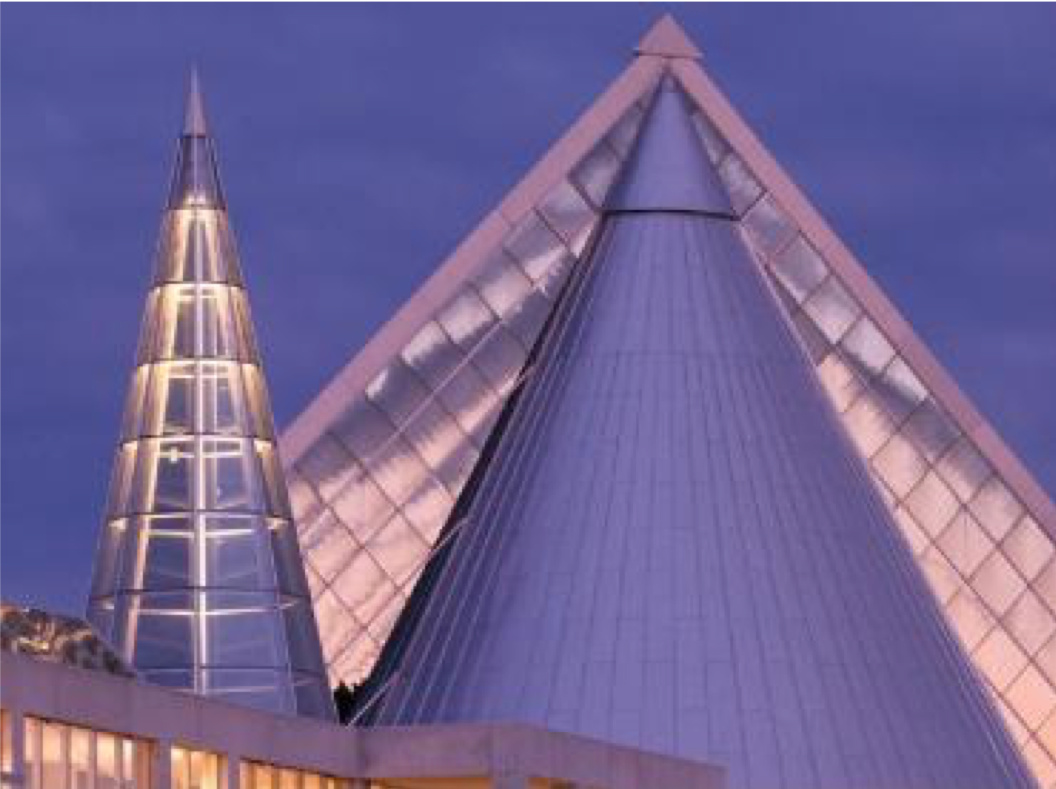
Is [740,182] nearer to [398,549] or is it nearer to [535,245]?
[535,245]

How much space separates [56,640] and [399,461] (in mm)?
31478

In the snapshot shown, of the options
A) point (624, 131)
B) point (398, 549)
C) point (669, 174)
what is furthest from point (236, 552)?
point (624, 131)

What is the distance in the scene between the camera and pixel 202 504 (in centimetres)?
7038

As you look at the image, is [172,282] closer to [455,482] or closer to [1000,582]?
[455,482]

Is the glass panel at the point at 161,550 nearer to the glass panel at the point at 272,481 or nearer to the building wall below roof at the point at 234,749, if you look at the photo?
the glass panel at the point at 272,481

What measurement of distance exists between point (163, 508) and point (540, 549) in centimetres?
1329

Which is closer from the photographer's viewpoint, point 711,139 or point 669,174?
point 669,174

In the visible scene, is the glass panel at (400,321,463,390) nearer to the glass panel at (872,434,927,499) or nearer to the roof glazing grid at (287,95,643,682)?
the roof glazing grid at (287,95,643,682)

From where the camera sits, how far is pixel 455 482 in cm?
9119

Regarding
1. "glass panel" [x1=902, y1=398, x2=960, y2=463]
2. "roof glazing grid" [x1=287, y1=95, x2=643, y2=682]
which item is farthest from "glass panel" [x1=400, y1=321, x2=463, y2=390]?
"glass panel" [x1=902, y1=398, x2=960, y2=463]

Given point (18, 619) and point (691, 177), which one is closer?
point (18, 619)

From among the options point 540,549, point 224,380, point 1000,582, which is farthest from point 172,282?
point 1000,582

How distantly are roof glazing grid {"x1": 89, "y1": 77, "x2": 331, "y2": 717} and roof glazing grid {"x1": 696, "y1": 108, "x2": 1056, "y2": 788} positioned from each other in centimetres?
2257

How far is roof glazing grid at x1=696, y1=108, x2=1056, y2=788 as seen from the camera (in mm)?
93875
